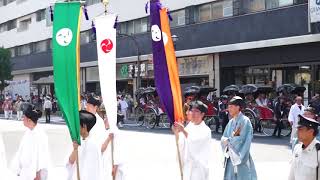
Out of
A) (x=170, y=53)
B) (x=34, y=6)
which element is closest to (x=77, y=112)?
(x=170, y=53)

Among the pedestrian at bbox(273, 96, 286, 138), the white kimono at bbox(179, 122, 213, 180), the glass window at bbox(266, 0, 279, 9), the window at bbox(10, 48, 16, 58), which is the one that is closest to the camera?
the white kimono at bbox(179, 122, 213, 180)

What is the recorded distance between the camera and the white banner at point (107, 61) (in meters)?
6.57

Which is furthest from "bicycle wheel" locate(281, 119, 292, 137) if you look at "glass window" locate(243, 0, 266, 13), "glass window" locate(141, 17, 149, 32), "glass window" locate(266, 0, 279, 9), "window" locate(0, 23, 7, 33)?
"window" locate(0, 23, 7, 33)

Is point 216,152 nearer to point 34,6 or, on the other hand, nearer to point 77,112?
point 77,112

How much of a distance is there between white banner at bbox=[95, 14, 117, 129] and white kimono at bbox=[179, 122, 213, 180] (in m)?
0.99

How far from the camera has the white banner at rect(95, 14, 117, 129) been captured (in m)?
6.57

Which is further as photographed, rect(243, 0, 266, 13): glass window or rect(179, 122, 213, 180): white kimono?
rect(243, 0, 266, 13): glass window

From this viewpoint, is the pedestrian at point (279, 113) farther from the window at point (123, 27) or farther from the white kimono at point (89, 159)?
the window at point (123, 27)

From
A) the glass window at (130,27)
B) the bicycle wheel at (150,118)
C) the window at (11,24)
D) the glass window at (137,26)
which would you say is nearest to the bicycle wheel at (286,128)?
the bicycle wheel at (150,118)

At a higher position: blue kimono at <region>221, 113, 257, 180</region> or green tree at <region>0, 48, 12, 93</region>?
green tree at <region>0, 48, 12, 93</region>

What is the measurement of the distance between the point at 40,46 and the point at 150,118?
28.4 m

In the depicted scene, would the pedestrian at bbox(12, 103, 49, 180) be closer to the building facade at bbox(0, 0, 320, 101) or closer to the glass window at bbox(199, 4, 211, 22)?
the building facade at bbox(0, 0, 320, 101)

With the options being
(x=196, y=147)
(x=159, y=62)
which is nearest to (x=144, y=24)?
(x=159, y=62)

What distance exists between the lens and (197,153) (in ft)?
21.7
